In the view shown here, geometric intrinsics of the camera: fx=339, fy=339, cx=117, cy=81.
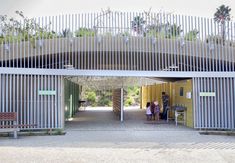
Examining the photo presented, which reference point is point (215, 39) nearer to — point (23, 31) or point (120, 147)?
point (120, 147)

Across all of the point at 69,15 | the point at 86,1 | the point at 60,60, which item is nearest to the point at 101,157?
the point at 60,60

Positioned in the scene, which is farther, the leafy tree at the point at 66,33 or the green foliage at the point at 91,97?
the green foliage at the point at 91,97

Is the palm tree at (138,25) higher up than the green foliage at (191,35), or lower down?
higher up

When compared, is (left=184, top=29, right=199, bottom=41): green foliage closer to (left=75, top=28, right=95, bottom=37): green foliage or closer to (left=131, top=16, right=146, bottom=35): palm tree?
(left=131, top=16, right=146, bottom=35): palm tree

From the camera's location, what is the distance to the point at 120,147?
10.7 metres

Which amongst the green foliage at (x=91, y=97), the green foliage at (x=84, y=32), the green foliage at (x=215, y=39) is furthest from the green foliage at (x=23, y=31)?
the green foliage at (x=91, y=97)

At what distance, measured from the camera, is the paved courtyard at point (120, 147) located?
916cm

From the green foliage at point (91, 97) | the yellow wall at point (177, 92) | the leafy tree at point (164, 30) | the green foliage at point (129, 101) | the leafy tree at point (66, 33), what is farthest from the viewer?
the green foliage at point (129, 101)

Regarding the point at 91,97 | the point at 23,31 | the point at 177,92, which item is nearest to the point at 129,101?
the point at 91,97

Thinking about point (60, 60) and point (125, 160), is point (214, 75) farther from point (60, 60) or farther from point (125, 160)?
point (125, 160)

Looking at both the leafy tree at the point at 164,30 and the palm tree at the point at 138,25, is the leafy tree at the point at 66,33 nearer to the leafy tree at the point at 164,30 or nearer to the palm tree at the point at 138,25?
the palm tree at the point at 138,25

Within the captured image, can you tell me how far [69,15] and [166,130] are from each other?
6.78 metres

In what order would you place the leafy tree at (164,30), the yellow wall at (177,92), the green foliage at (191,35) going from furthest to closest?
the yellow wall at (177,92) < the leafy tree at (164,30) < the green foliage at (191,35)

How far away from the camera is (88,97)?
131ft
